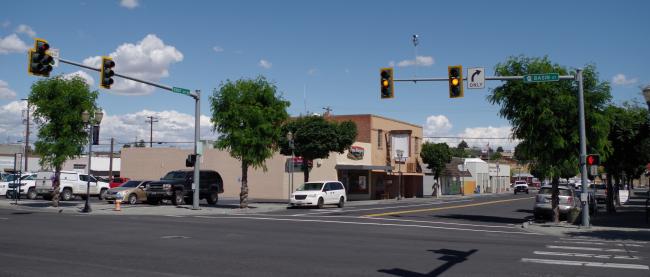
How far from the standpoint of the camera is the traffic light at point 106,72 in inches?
838

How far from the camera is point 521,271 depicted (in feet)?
36.4

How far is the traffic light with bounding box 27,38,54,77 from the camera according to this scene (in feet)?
60.0

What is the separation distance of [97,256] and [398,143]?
45007 mm

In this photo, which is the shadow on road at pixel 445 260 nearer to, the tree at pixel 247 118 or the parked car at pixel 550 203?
the parked car at pixel 550 203

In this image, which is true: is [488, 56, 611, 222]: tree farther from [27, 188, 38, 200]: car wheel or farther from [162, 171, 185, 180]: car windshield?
[27, 188, 38, 200]: car wheel

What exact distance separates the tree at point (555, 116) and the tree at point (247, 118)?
12544 mm

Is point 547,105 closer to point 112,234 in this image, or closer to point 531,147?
point 531,147

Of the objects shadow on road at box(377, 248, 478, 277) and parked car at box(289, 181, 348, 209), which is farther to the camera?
parked car at box(289, 181, 348, 209)

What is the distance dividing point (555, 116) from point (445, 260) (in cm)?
1387

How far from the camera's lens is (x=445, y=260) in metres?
12.5

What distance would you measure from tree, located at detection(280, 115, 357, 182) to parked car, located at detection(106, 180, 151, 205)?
10382 millimetres

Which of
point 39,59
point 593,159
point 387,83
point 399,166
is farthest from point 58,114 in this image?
point 399,166

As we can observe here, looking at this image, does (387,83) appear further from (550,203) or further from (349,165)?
(349,165)

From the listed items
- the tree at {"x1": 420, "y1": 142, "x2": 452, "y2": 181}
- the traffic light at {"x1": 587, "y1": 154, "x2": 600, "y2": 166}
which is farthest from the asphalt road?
the tree at {"x1": 420, "y1": 142, "x2": 452, "y2": 181}
